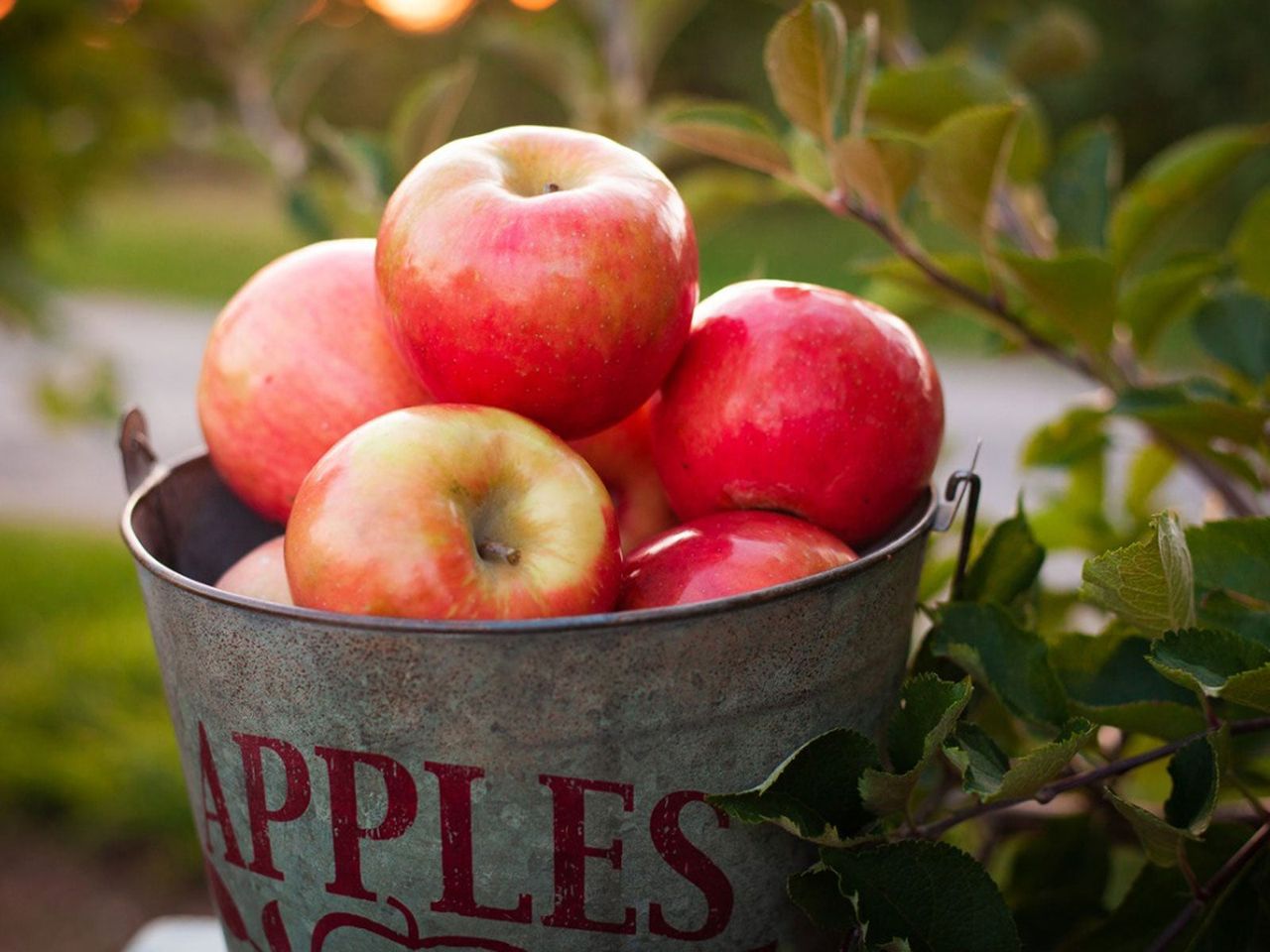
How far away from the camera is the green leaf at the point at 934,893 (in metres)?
0.64

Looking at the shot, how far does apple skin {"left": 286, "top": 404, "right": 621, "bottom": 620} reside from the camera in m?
0.65

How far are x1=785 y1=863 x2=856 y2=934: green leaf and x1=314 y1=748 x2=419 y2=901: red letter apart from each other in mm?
208

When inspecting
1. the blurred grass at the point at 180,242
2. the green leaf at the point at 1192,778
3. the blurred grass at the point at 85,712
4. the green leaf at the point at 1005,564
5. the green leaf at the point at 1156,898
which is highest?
the green leaf at the point at 1005,564

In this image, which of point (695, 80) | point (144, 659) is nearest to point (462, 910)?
point (144, 659)

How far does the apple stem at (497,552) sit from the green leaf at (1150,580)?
11.6 inches

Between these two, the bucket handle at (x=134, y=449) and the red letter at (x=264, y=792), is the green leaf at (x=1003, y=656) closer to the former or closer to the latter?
the red letter at (x=264, y=792)

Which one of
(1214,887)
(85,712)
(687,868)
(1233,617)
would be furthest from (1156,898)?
(85,712)

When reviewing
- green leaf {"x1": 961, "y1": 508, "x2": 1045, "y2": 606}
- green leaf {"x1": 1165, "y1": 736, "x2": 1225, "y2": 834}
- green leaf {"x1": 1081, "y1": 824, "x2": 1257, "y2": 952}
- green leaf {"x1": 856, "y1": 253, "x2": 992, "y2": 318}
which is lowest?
green leaf {"x1": 1081, "y1": 824, "x2": 1257, "y2": 952}

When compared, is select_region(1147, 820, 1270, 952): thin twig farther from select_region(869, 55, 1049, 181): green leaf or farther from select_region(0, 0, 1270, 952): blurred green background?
select_region(869, 55, 1049, 181): green leaf

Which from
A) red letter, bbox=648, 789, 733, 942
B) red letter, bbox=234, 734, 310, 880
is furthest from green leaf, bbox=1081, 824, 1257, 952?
red letter, bbox=234, 734, 310, 880

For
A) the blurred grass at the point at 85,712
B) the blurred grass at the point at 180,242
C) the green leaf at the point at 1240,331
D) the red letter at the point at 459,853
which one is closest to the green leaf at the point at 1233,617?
the green leaf at the point at 1240,331

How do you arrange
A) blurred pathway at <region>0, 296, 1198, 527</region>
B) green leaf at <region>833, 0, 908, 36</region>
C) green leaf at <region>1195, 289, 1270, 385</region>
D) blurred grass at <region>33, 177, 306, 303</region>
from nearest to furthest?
green leaf at <region>1195, 289, 1270, 385</region>
green leaf at <region>833, 0, 908, 36</region>
blurred pathway at <region>0, 296, 1198, 527</region>
blurred grass at <region>33, 177, 306, 303</region>

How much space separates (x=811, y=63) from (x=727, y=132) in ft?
0.35

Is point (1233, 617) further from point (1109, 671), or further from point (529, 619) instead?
point (529, 619)
